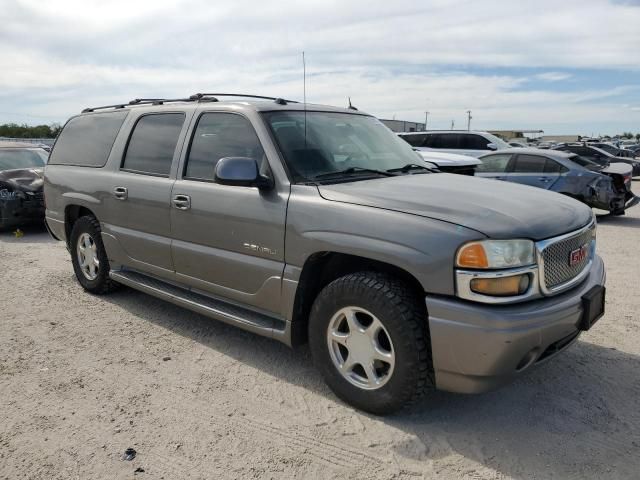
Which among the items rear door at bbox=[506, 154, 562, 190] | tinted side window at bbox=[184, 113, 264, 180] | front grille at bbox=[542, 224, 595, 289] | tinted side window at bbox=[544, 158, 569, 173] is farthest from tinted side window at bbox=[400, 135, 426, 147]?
front grille at bbox=[542, 224, 595, 289]

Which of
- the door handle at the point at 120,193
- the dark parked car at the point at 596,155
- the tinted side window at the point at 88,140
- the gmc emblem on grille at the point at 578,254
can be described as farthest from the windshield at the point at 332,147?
the dark parked car at the point at 596,155

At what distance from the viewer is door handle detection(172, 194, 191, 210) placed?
13.1 ft

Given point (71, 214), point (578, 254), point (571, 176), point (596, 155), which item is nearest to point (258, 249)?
point (578, 254)

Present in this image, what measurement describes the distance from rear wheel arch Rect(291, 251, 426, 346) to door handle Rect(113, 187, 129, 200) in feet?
6.81

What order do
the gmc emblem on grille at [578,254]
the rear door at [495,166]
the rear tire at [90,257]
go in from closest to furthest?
the gmc emblem on grille at [578,254] → the rear tire at [90,257] → the rear door at [495,166]

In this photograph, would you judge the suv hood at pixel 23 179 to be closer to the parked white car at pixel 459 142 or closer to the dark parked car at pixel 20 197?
the dark parked car at pixel 20 197

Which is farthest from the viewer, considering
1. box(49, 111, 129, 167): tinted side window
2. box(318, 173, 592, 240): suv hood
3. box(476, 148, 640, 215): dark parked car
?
box(476, 148, 640, 215): dark parked car

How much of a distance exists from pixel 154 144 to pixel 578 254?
3.33 meters

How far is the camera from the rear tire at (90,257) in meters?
5.17

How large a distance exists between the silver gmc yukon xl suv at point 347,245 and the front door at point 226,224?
0.04 feet

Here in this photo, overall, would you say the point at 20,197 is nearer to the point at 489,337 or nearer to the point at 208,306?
the point at 208,306

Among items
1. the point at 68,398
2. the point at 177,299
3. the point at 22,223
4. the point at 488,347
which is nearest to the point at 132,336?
the point at 177,299

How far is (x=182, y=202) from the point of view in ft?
13.3

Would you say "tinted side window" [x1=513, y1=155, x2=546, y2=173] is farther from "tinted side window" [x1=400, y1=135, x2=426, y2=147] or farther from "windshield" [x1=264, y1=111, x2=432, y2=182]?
"windshield" [x1=264, y1=111, x2=432, y2=182]
